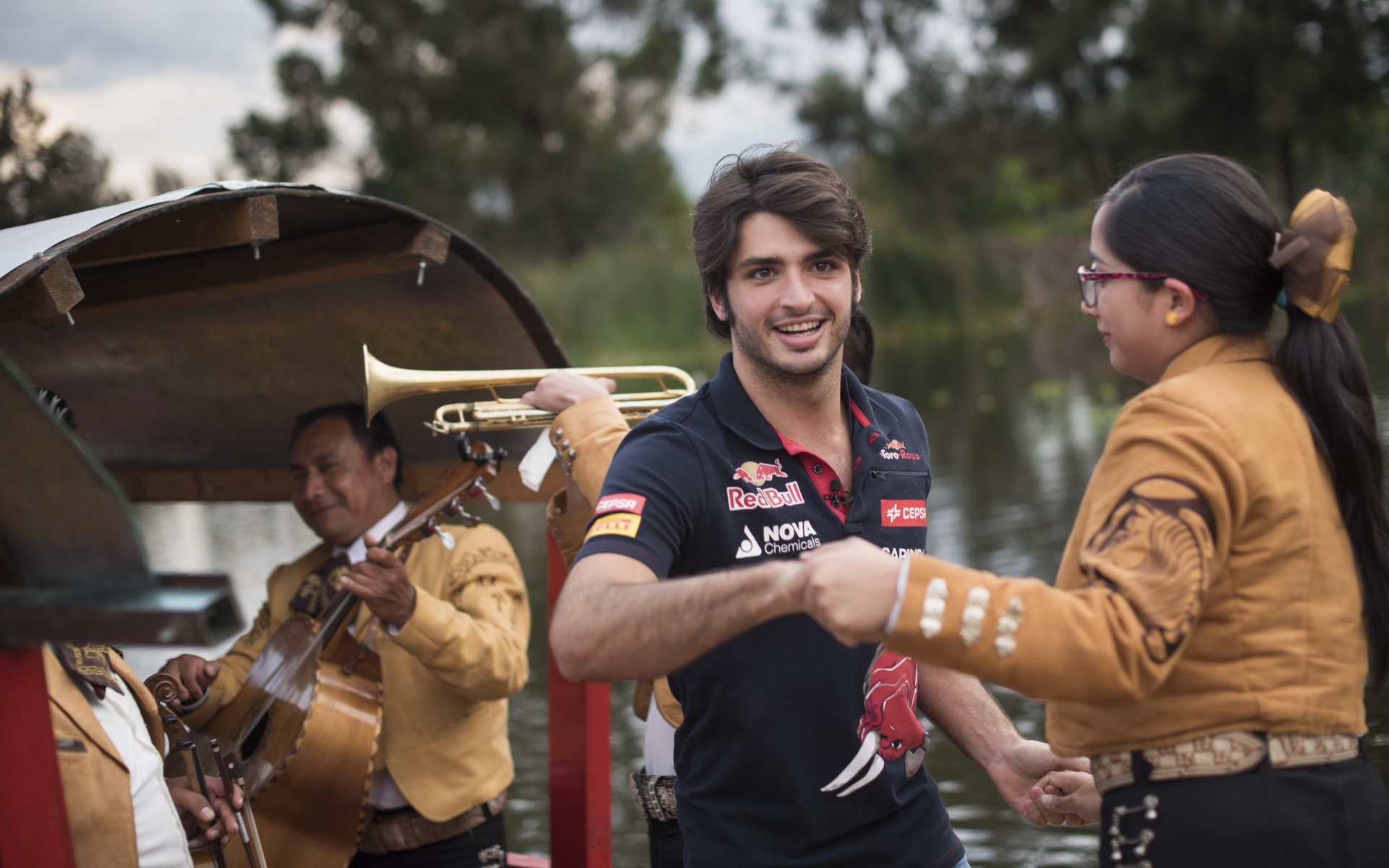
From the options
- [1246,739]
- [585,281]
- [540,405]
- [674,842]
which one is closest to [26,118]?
[540,405]

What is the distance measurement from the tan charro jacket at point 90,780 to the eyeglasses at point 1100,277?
86.6 inches

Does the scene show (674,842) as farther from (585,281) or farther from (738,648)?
(585,281)

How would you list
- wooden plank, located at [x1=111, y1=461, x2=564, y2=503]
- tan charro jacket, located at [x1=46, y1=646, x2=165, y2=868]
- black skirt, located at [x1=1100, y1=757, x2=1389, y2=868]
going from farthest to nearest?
1. wooden plank, located at [x1=111, y1=461, x2=564, y2=503]
2. tan charro jacket, located at [x1=46, y1=646, x2=165, y2=868]
3. black skirt, located at [x1=1100, y1=757, x2=1389, y2=868]

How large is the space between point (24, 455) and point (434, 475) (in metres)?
2.98

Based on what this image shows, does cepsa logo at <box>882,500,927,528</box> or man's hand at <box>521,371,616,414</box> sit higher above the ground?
man's hand at <box>521,371,616,414</box>

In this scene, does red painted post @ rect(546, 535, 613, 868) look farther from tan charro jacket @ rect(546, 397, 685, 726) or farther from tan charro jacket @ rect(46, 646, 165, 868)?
tan charro jacket @ rect(46, 646, 165, 868)

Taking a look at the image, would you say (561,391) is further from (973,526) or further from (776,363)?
(973,526)

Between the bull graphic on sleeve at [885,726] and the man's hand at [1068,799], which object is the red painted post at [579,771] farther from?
the man's hand at [1068,799]

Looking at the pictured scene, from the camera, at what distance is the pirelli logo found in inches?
87.0

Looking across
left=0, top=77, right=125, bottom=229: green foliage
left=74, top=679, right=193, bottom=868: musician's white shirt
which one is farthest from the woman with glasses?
left=0, top=77, right=125, bottom=229: green foliage

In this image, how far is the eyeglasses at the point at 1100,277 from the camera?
6.75ft

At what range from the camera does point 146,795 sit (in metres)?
2.71

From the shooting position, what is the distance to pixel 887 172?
4584 cm

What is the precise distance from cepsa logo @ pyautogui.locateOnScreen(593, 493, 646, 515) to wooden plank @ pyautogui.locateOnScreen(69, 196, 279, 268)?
4.13 feet
